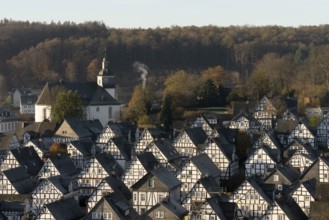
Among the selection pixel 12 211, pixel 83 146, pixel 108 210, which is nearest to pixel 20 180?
pixel 12 211

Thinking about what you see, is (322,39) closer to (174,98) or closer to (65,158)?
(174,98)

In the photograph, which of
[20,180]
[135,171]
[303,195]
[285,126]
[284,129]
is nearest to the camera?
[303,195]

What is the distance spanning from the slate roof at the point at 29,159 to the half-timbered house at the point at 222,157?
10347mm

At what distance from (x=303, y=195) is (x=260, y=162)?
8.34 metres

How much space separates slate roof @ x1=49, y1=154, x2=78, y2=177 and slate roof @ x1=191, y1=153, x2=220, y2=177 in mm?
7845

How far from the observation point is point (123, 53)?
125 m

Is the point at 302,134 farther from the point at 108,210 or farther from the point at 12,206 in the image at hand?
the point at 12,206

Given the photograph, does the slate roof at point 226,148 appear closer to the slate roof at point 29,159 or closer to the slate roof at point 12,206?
the slate roof at point 29,159

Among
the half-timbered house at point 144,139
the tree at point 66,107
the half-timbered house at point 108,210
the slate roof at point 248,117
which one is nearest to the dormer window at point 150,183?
the half-timbered house at point 108,210

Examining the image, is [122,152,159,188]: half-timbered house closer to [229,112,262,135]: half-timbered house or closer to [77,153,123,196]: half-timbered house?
[77,153,123,196]: half-timbered house

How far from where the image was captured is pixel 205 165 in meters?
49.1

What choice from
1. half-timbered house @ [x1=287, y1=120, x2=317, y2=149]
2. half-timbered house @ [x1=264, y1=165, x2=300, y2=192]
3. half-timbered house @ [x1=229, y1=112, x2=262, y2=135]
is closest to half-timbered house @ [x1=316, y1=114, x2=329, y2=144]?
half-timbered house @ [x1=287, y1=120, x2=317, y2=149]

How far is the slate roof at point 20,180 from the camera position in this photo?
4844 cm

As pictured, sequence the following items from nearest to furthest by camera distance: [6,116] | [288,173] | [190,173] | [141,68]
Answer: [288,173] < [190,173] < [6,116] < [141,68]
